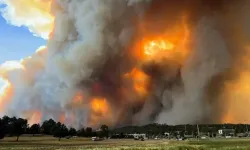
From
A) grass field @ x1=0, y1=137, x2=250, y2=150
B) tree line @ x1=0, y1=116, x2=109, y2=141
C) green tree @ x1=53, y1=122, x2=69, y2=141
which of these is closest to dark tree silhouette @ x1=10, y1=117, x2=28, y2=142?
tree line @ x1=0, y1=116, x2=109, y2=141

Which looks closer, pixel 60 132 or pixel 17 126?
pixel 17 126

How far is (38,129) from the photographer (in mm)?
185500

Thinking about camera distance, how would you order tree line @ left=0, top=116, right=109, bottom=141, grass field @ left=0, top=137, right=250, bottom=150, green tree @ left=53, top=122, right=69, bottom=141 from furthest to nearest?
1. green tree @ left=53, top=122, right=69, bottom=141
2. tree line @ left=0, top=116, right=109, bottom=141
3. grass field @ left=0, top=137, right=250, bottom=150

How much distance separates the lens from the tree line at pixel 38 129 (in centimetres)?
13744

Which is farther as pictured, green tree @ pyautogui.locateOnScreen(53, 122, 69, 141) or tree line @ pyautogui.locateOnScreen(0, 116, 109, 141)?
green tree @ pyautogui.locateOnScreen(53, 122, 69, 141)

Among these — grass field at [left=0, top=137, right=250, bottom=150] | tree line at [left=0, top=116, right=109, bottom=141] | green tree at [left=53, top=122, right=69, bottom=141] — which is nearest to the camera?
grass field at [left=0, top=137, right=250, bottom=150]

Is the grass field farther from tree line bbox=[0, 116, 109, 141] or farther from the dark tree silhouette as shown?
the dark tree silhouette

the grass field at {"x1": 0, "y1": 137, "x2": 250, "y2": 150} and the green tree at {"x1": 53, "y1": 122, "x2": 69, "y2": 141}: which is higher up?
the green tree at {"x1": 53, "y1": 122, "x2": 69, "y2": 141}

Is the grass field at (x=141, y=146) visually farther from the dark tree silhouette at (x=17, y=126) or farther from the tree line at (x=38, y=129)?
the dark tree silhouette at (x=17, y=126)

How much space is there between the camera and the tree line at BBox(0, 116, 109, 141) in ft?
451

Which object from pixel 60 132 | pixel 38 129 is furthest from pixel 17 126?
pixel 38 129

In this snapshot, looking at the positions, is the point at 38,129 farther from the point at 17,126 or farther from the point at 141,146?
the point at 141,146

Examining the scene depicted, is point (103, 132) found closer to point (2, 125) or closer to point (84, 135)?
point (84, 135)

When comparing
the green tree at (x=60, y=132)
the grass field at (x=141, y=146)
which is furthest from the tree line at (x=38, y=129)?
the grass field at (x=141, y=146)
